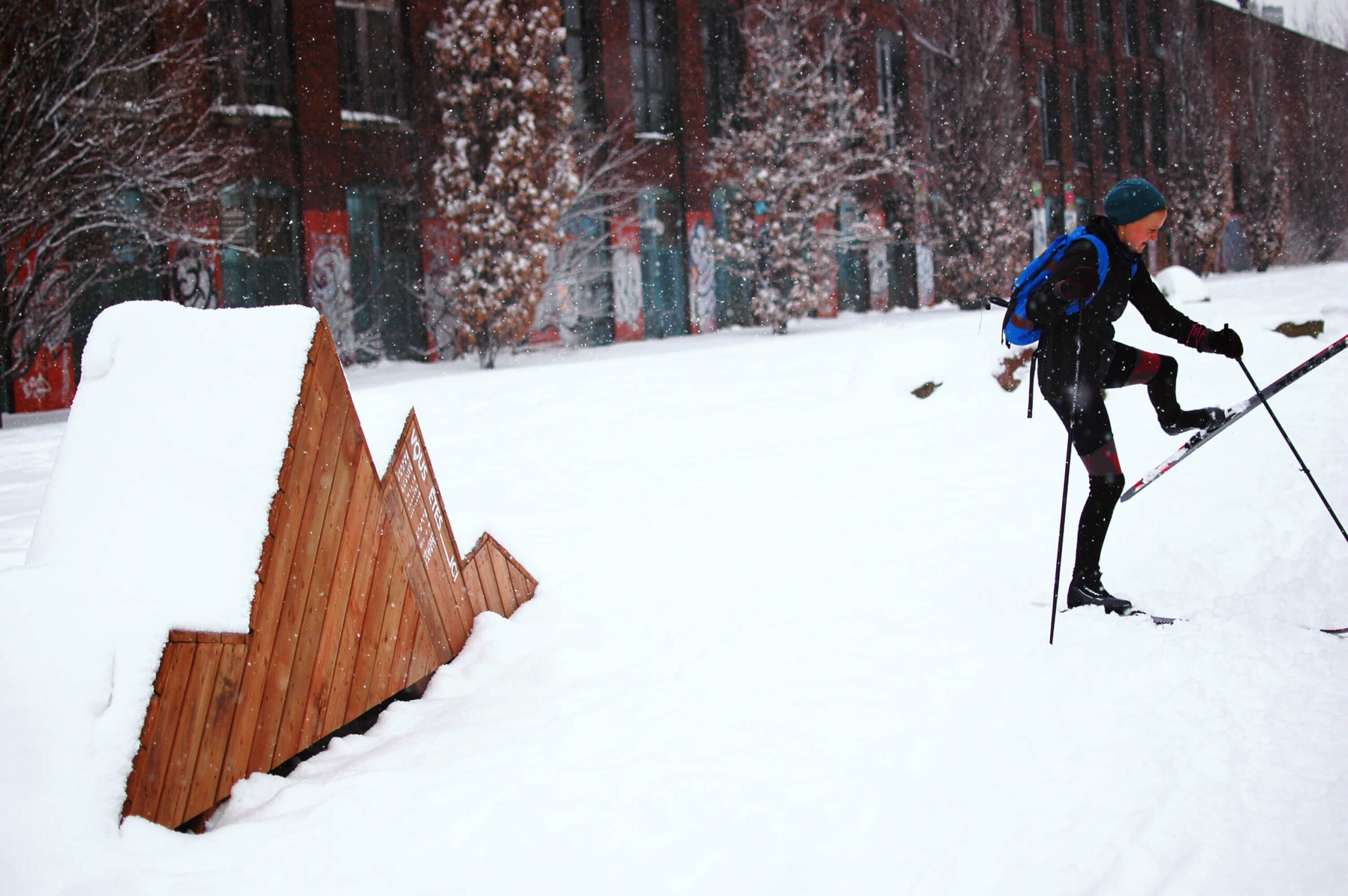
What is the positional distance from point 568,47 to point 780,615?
63.9ft

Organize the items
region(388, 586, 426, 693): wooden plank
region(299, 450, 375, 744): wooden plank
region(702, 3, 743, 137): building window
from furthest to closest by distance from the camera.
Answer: region(702, 3, 743, 137): building window → region(388, 586, 426, 693): wooden plank → region(299, 450, 375, 744): wooden plank

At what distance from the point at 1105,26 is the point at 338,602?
133 feet

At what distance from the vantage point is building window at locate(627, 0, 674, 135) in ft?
73.9

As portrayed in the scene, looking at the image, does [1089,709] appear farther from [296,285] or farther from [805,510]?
[296,285]

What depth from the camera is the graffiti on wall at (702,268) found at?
23.1 metres

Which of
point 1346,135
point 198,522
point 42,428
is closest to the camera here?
point 198,522

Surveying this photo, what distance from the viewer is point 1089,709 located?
332 centimetres

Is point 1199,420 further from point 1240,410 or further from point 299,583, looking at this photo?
point 299,583

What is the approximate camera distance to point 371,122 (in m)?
18.3

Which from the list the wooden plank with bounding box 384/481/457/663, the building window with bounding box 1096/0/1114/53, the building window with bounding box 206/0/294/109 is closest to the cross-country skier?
the wooden plank with bounding box 384/481/457/663

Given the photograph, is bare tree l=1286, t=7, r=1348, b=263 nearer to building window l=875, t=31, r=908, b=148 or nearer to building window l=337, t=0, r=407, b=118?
building window l=875, t=31, r=908, b=148

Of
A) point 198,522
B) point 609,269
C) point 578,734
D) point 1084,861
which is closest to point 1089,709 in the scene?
point 1084,861

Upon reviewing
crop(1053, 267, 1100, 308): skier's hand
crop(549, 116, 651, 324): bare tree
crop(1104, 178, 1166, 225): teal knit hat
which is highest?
crop(549, 116, 651, 324): bare tree

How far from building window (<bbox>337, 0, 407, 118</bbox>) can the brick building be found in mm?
31
